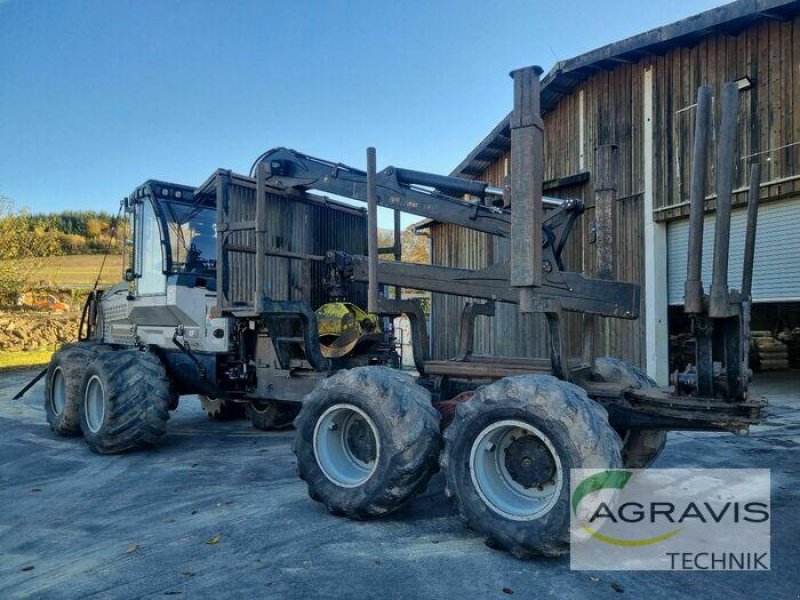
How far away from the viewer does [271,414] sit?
330 inches

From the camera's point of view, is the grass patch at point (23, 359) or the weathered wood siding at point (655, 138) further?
the grass patch at point (23, 359)

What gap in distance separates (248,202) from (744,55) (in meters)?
8.28

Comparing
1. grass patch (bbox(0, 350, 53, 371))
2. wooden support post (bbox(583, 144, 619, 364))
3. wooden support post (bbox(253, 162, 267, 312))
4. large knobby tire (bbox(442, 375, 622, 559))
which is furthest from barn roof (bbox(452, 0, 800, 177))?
grass patch (bbox(0, 350, 53, 371))

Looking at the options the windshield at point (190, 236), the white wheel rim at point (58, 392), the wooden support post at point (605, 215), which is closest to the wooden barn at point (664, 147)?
the wooden support post at point (605, 215)

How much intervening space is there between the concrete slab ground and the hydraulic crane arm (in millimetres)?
2495

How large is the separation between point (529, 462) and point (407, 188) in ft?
9.32

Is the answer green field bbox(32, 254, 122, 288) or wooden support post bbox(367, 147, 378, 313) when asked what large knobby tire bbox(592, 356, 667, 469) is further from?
green field bbox(32, 254, 122, 288)

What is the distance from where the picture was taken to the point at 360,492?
4469 mm

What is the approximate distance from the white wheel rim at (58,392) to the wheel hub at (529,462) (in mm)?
6895

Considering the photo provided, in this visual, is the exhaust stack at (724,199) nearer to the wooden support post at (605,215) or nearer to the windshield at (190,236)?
the wooden support post at (605,215)

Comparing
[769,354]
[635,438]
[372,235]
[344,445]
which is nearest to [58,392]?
[344,445]

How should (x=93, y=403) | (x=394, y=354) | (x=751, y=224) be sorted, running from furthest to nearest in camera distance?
(x=394, y=354) → (x=93, y=403) → (x=751, y=224)

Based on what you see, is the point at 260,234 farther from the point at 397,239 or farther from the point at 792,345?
the point at 792,345

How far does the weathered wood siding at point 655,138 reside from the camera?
9.14m
